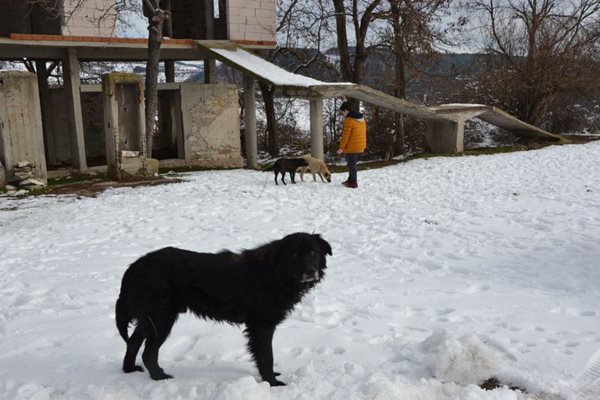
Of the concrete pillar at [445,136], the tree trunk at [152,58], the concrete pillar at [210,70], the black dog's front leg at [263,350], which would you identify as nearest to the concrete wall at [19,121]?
the tree trunk at [152,58]

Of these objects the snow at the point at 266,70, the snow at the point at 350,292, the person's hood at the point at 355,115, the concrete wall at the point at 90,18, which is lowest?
A: the snow at the point at 350,292

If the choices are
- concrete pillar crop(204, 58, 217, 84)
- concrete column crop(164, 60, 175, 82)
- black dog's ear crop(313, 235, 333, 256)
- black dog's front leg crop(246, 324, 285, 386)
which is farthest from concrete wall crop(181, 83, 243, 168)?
black dog's front leg crop(246, 324, 285, 386)

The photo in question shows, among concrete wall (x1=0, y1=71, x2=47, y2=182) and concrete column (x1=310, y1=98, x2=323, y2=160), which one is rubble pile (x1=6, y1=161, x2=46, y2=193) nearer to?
concrete wall (x1=0, y1=71, x2=47, y2=182)

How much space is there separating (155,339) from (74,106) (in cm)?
1334

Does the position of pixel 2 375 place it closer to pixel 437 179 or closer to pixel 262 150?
pixel 437 179

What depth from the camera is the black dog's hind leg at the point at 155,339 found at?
11.8ft

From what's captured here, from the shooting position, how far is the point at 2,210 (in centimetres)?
1006

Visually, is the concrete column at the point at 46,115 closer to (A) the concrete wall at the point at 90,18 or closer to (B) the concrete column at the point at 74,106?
(B) the concrete column at the point at 74,106

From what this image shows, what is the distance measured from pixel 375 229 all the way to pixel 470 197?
316cm

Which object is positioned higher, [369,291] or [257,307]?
[257,307]

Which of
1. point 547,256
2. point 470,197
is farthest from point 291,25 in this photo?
point 547,256

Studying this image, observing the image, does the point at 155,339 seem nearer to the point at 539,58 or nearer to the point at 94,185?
the point at 94,185

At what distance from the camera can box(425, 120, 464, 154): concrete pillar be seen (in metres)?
18.3

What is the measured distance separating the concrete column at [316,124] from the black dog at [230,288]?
11316 mm
